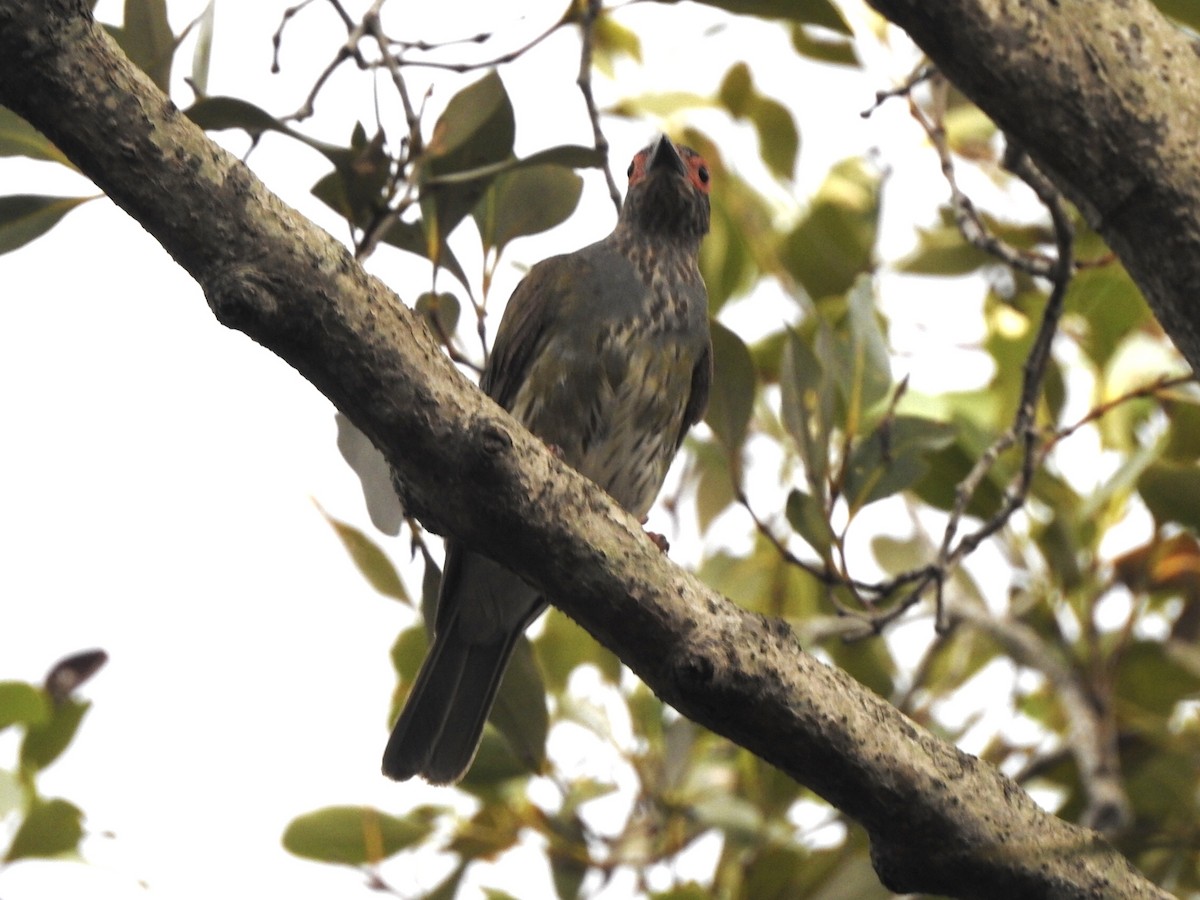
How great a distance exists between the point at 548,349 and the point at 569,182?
495 millimetres

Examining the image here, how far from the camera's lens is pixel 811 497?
9.23 ft

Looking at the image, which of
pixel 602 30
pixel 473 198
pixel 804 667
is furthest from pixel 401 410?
pixel 602 30

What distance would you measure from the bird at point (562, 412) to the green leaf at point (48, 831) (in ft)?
2.47

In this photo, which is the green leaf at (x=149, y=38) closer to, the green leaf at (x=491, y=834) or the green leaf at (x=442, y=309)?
the green leaf at (x=442, y=309)

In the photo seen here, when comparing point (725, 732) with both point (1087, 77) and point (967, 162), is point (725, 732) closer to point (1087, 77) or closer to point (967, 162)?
point (1087, 77)

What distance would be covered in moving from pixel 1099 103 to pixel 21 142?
5.62 ft

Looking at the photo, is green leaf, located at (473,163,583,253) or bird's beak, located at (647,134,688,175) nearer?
green leaf, located at (473,163,583,253)

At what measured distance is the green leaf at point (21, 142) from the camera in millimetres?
2408

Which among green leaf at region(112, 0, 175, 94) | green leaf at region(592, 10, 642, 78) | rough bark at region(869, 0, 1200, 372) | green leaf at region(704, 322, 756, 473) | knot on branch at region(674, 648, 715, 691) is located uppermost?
green leaf at region(592, 10, 642, 78)

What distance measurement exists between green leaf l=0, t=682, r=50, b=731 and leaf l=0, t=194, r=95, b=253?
87cm

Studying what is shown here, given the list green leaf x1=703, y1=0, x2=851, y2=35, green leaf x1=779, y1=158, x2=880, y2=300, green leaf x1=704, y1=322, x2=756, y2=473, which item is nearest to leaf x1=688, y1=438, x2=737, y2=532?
green leaf x1=779, y1=158, x2=880, y2=300

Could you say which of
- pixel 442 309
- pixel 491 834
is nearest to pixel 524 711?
pixel 491 834

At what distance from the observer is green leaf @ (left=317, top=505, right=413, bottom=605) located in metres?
3.22

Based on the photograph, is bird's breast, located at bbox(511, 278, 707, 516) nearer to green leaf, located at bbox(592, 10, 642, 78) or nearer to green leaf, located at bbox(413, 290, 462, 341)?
green leaf, located at bbox(413, 290, 462, 341)
